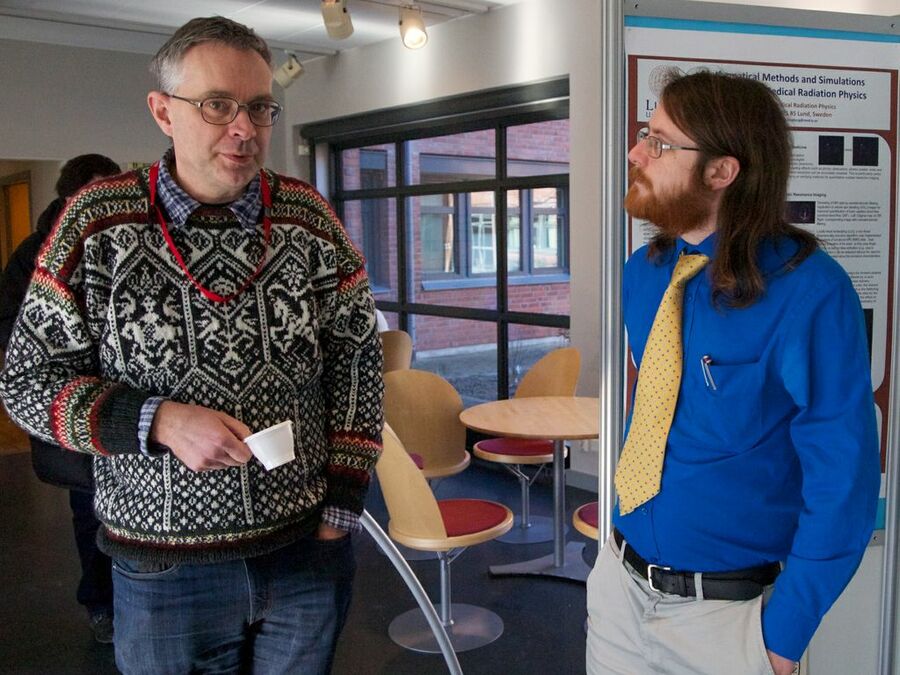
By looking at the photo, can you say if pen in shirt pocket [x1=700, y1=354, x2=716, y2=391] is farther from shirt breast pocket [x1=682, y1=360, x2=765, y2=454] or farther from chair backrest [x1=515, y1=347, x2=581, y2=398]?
chair backrest [x1=515, y1=347, x2=581, y2=398]

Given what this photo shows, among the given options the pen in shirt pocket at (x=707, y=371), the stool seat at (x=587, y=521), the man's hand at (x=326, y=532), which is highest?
the pen in shirt pocket at (x=707, y=371)

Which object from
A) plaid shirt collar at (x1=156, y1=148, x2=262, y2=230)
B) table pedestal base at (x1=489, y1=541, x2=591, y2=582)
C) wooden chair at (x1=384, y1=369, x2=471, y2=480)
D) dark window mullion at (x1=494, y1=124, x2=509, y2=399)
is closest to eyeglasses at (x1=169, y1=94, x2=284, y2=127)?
plaid shirt collar at (x1=156, y1=148, x2=262, y2=230)

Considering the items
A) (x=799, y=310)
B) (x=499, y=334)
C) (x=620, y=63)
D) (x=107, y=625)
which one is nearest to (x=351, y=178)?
(x=499, y=334)

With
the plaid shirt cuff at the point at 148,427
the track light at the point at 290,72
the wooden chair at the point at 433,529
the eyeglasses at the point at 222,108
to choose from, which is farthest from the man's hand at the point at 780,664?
the track light at the point at 290,72

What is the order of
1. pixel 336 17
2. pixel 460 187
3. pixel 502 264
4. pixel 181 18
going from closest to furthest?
pixel 336 17 < pixel 502 264 < pixel 181 18 < pixel 460 187

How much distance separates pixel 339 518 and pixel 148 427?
1.16 feet

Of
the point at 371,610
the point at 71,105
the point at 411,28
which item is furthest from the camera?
the point at 71,105

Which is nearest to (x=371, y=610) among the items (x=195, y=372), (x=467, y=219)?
(x=195, y=372)

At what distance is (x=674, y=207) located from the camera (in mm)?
1521

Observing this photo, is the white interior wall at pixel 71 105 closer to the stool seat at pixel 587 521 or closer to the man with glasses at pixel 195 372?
the stool seat at pixel 587 521

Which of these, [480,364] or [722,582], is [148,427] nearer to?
[722,582]

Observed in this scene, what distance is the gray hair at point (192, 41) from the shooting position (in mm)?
1301

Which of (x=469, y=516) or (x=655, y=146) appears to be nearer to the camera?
(x=655, y=146)

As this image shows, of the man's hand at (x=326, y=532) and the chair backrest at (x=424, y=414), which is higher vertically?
the man's hand at (x=326, y=532)
